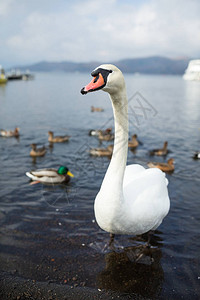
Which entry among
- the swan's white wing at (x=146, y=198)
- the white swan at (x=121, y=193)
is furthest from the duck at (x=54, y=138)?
the white swan at (x=121, y=193)

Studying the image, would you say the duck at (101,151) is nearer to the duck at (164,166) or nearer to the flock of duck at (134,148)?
the flock of duck at (134,148)

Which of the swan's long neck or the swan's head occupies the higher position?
the swan's head

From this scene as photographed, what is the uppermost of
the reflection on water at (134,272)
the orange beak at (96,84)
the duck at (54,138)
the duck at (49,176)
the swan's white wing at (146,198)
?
the orange beak at (96,84)

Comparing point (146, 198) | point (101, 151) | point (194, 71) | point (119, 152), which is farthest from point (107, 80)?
point (101, 151)

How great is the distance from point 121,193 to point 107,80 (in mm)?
1914

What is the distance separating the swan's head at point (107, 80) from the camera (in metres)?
3.54

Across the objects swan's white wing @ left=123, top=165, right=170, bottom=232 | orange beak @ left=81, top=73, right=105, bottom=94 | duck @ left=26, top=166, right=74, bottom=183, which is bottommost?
duck @ left=26, top=166, right=74, bottom=183

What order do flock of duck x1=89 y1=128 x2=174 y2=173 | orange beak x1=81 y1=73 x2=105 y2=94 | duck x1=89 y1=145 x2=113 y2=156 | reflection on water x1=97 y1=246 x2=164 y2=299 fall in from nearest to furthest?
orange beak x1=81 y1=73 x2=105 y2=94, reflection on water x1=97 y1=246 x2=164 y2=299, flock of duck x1=89 y1=128 x2=174 y2=173, duck x1=89 y1=145 x2=113 y2=156

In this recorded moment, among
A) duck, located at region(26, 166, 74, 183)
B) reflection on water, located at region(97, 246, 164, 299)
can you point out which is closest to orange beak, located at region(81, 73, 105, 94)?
reflection on water, located at region(97, 246, 164, 299)

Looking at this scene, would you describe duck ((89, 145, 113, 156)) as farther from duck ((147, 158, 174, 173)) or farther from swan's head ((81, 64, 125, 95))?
swan's head ((81, 64, 125, 95))

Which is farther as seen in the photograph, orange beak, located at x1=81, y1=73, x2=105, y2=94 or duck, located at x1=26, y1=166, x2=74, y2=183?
duck, located at x1=26, y1=166, x2=74, y2=183

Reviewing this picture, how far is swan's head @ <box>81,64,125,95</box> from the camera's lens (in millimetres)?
3535

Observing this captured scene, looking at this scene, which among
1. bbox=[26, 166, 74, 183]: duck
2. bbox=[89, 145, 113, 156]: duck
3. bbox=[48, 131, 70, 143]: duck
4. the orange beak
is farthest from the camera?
bbox=[48, 131, 70, 143]: duck

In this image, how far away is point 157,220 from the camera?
209 inches
